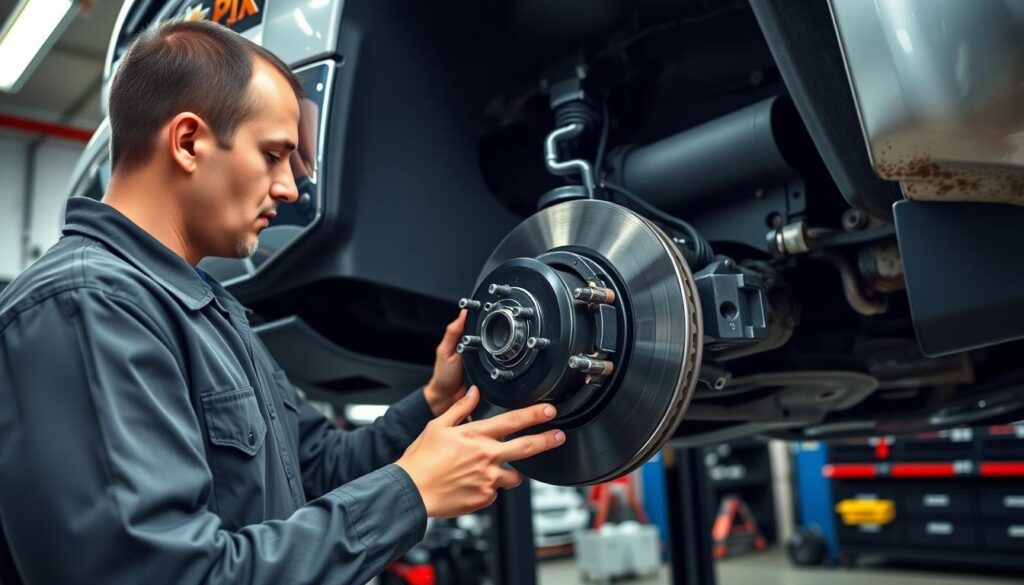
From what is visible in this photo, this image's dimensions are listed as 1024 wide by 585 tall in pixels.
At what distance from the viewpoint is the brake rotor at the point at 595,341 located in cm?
69

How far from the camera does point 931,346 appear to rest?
2.04 feet

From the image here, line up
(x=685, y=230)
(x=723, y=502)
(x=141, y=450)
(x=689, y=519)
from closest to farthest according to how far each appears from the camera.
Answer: (x=141, y=450) < (x=685, y=230) < (x=689, y=519) < (x=723, y=502)

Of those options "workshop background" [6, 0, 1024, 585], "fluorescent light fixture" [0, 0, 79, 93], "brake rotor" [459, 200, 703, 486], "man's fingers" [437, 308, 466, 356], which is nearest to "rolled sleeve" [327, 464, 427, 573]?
"brake rotor" [459, 200, 703, 486]

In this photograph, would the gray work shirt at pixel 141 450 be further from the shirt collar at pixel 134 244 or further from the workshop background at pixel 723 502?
the workshop background at pixel 723 502

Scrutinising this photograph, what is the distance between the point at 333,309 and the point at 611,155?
0.41 meters

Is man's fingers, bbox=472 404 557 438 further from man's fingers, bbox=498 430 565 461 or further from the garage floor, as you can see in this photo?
the garage floor

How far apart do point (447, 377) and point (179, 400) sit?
35 cm

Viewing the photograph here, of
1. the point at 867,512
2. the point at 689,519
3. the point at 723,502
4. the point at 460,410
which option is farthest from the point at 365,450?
the point at 723,502

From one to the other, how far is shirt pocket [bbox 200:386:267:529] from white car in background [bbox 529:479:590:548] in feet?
14.7

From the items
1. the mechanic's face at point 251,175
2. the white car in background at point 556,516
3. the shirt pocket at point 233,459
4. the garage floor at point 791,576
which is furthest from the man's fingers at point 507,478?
the white car in background at point 556,516

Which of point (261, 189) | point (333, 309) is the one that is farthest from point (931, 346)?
point (333, 309)

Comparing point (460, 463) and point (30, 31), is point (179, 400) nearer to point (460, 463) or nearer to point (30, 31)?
point (460, 463)

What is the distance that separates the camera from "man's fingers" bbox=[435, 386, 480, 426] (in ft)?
2.21

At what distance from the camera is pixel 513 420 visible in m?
0.67
